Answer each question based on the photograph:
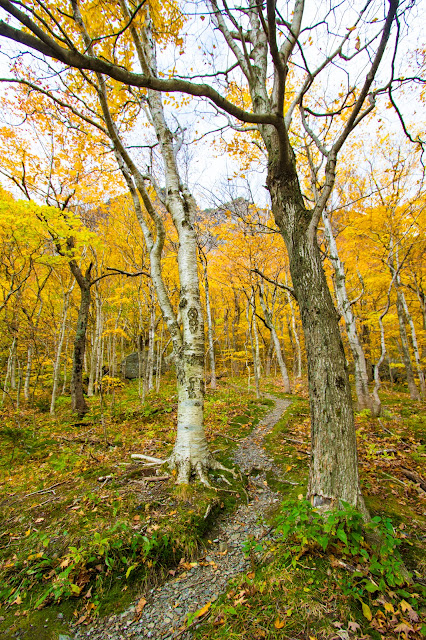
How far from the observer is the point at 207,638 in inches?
75.1

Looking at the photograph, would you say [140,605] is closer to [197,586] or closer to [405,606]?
[197,586]

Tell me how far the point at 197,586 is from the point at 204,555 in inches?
14.2

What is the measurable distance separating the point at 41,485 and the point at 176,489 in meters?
2.45

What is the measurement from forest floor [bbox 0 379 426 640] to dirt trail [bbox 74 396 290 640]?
0.04 ft

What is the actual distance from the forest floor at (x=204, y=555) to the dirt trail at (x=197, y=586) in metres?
0.01

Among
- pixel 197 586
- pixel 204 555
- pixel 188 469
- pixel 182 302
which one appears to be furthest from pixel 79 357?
pixel 197 586

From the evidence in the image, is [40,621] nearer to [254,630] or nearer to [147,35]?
[254,630]

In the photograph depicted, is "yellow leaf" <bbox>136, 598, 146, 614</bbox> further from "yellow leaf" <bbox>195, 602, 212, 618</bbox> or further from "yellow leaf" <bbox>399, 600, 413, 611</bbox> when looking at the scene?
"yellow leaf" <bbox>399, 600, 413, 611</bbox>

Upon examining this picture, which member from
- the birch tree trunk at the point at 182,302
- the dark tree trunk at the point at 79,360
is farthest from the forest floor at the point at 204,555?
the dark tree trunk at the point at 79,360

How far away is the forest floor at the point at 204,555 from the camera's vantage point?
1.96 meters

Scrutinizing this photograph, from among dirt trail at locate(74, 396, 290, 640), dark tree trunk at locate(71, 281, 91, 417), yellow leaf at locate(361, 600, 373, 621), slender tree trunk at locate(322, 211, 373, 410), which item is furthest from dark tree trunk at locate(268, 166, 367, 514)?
dark tree trunk at locate(71, 281, 91, 417)

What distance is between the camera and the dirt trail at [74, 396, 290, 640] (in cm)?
207

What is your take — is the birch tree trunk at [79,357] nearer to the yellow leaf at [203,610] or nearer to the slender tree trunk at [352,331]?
the yellow leaf at [203,610]

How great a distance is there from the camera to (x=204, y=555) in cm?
281
